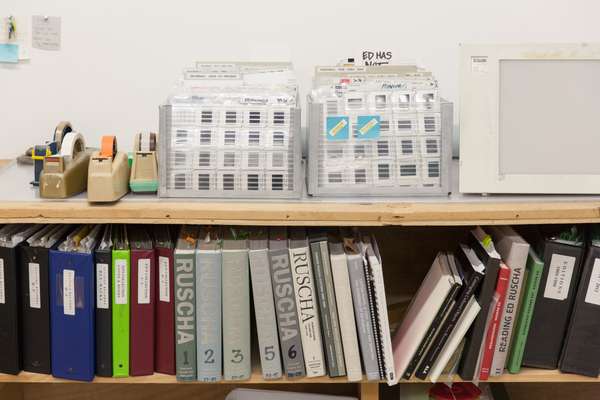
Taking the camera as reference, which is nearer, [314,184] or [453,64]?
[314,184]

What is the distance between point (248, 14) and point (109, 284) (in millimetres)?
776

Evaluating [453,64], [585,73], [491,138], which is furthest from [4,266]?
[585,73]

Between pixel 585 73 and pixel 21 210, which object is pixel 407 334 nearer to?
pixel 585 73

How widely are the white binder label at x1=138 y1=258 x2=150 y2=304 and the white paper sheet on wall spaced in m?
0.73

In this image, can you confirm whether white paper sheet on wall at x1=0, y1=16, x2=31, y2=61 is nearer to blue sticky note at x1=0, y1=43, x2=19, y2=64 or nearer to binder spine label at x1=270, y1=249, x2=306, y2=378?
blue sticky note at x1=0, y1=43, x2=19, y2=64

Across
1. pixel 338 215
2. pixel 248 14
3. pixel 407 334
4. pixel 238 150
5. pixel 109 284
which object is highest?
pixel 248 14

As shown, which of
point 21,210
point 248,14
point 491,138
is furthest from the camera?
point 248,14

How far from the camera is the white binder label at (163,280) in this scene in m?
1.30

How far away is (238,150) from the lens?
4.23 ft

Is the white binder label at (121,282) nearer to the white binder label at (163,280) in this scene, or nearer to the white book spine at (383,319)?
the white binder label at (163,280)

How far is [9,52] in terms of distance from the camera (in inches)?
64.2

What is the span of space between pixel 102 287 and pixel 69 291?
66mm

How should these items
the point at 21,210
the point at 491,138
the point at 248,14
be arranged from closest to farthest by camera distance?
the point at 21,210 → the point at 491,138 → the point at 248,14

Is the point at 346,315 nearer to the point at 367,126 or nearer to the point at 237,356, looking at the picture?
the point at 237,356
